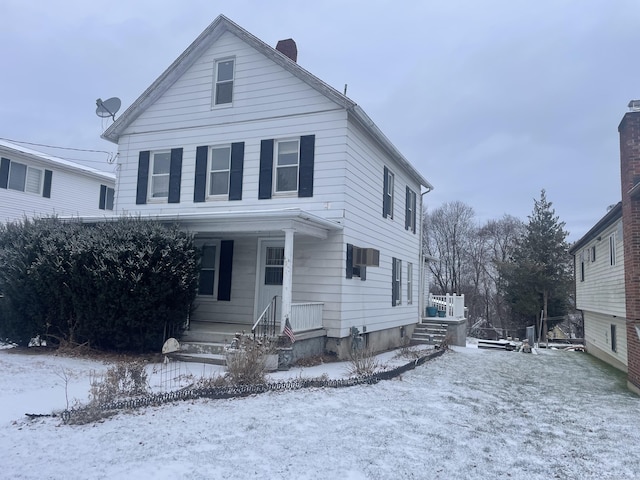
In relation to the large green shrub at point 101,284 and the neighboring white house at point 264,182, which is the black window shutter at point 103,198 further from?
the large green shrub at point 101,284

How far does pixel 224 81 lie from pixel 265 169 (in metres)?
2.97

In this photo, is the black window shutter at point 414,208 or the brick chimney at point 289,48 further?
the black window shutter at point 414,208

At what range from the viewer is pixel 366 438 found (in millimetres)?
5297

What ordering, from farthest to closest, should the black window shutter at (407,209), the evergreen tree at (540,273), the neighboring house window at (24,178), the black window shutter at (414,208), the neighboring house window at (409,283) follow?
the evergreen tree at (540,273) < the neighboring house window at (24,178) < the black window shutter at (414,208) < the neighboring house window at (409,283) < the black window shutter at (407,209)

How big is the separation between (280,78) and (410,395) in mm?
8366

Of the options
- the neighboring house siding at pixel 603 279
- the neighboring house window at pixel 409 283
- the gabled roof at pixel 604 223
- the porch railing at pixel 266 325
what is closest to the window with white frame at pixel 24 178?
the porch railing at pixel 266 325

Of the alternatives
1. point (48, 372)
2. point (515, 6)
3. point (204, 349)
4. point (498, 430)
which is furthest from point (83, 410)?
point (515, 6)

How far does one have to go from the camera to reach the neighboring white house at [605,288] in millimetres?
12953

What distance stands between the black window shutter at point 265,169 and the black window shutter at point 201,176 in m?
1.69

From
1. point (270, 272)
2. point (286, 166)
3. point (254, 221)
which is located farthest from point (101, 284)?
point (286, 166)

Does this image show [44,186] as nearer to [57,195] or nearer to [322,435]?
[57,195]

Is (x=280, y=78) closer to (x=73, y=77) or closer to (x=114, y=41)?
(x=114, y=41)

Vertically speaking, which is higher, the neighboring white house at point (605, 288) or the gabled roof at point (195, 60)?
the gabled roof at point (195, 60)

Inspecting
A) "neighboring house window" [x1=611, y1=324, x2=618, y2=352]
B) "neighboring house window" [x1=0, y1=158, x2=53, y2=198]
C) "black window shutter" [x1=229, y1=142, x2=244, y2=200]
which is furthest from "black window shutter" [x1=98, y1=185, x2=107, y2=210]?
"neighboring house window" [x1=611, y1=324, x2=618, y2=352]
